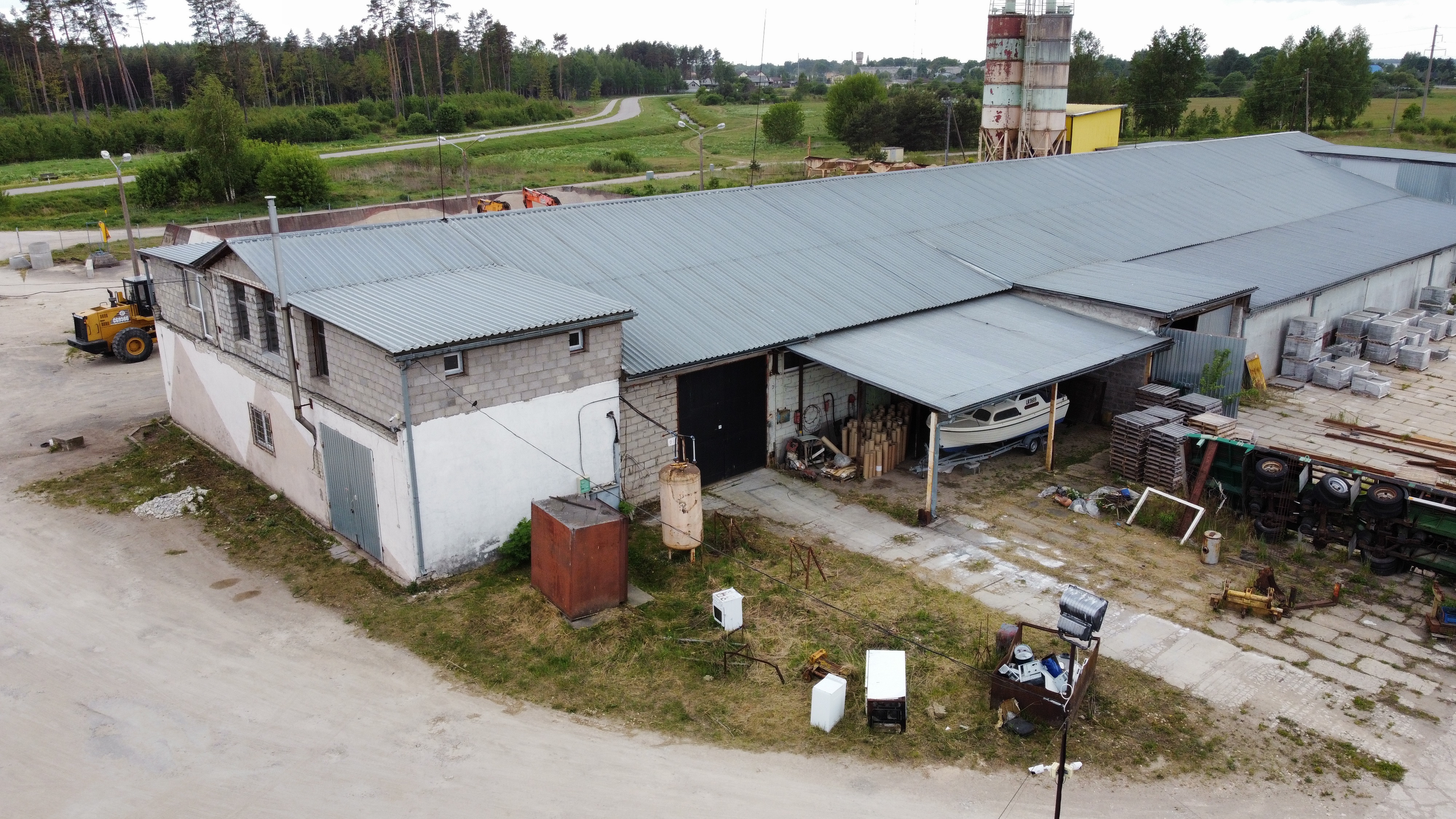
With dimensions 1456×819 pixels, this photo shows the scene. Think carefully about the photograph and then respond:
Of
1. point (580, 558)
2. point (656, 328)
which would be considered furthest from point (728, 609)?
point (656, 328)

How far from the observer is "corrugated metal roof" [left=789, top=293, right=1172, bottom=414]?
19641mm

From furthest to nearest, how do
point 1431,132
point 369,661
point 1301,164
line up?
point 1431,132 < point 1301,164 < point 369,661

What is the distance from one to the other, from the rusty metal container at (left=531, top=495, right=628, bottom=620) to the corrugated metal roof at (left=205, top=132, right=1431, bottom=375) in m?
3.72

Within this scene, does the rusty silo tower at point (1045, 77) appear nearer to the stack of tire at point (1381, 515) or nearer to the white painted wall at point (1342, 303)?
the white painted wall at point (1342, 303)

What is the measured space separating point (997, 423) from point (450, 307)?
11.9 meters

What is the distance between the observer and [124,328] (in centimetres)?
3092

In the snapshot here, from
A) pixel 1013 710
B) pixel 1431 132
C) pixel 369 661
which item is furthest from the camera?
pixel 1431 132

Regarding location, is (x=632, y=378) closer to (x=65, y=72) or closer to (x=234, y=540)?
(x=234, y=540)

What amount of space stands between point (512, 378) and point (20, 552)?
33.2 feet

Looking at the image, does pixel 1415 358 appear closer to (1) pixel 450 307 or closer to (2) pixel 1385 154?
(2) pixel 1385 154

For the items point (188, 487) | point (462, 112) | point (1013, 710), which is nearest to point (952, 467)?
point (1013, 710)

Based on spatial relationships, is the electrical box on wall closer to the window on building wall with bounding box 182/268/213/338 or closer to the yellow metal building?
the window on building wall with bounding box 182/268/213/338

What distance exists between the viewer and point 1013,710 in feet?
43.0

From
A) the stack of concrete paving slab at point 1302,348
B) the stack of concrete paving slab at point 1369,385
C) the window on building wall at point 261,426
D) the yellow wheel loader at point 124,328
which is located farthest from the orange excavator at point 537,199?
the stack of concrete paving slab at point 1369,385
